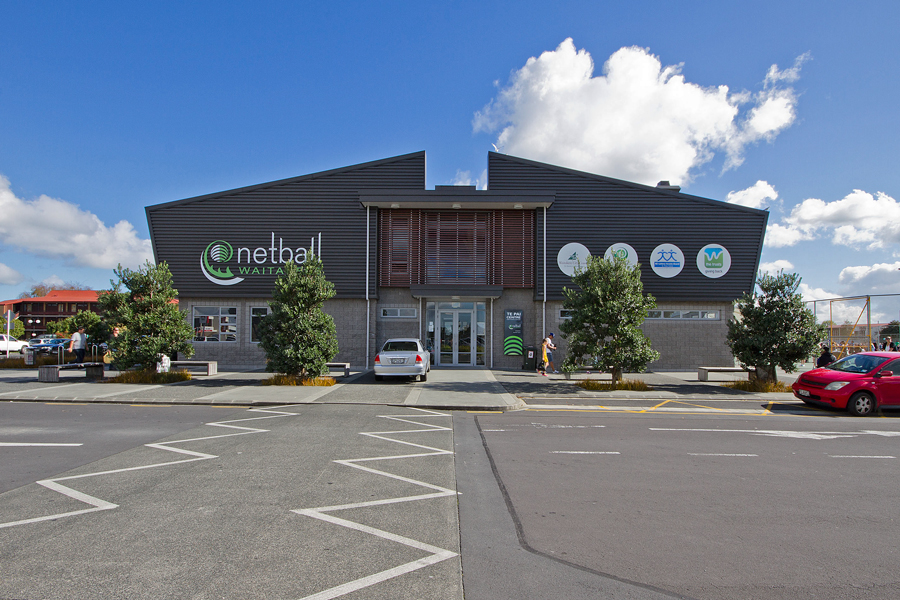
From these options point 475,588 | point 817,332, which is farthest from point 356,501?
point 817,332

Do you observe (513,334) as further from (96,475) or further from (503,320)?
(96,475)

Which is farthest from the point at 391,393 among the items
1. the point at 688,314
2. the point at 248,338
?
the point at 688,314

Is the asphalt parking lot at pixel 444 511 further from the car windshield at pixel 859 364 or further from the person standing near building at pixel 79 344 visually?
the person standing near building at pixel 79 344

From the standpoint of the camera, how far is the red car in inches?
484

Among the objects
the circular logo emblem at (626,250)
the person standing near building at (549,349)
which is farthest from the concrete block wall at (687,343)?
the circular logo emblem at (626,250)

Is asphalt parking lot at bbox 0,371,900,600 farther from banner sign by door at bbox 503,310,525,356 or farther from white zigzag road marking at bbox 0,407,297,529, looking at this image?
banner sign by door at bbox 503,310,525,356

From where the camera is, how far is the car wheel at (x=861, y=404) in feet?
40.4

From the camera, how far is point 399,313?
22.8 metres

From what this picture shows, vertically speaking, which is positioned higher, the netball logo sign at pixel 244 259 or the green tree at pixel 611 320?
the netball logo sign at pixel 244 259

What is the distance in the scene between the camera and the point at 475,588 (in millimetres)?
3488

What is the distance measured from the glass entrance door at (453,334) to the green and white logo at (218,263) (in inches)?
376

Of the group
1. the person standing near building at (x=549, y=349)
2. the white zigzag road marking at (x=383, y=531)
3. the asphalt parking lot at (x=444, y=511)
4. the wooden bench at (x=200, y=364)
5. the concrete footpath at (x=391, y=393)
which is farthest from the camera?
the person standing near building at (x=549, y=349)

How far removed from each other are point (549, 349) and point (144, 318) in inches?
586

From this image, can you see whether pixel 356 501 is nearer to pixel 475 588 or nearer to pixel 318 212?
pixel 475 588
